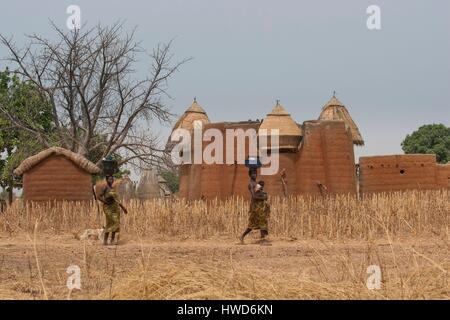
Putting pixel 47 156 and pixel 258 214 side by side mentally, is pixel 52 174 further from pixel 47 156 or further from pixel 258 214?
pixel 258 214

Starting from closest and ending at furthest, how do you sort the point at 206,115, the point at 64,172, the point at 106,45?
1. the point at 64,172
2. the point at 106,45
3. the point at 206,115

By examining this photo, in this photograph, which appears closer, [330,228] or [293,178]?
[330,228]

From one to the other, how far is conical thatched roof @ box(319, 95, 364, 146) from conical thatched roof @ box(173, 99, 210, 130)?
5018mm

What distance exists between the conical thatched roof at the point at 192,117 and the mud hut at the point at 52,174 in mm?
9936

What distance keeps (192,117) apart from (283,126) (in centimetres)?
932

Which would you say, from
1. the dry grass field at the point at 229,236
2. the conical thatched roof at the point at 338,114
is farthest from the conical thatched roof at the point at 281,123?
the conical thatched roof at the point at 338,114

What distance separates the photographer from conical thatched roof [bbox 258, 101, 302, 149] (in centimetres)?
1841

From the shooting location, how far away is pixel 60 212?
1598cm

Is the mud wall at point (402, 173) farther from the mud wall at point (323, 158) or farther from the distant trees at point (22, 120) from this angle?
the distant trees at point (22, 120)

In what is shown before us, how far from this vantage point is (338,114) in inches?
1046

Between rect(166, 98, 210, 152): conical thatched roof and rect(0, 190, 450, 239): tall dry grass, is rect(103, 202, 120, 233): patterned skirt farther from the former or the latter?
rect(166, 98, 210, 152): conical thatched roof

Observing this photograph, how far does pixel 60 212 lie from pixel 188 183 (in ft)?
22.1
